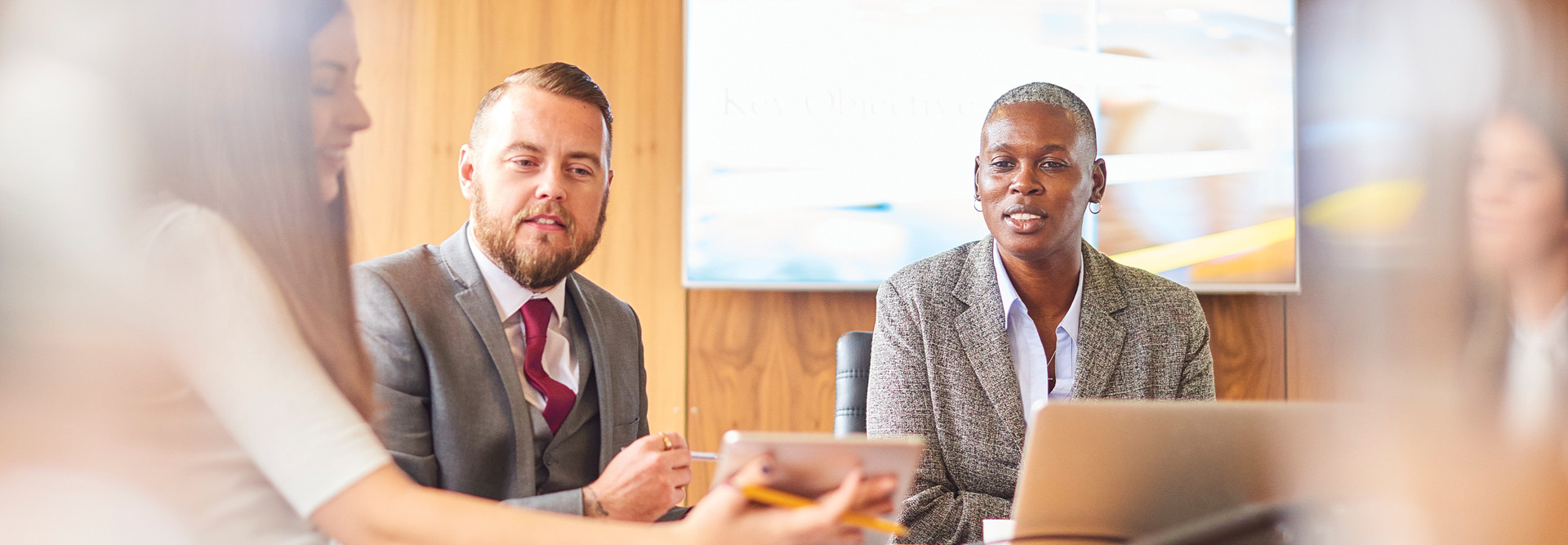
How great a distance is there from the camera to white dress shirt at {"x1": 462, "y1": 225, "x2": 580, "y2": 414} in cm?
171

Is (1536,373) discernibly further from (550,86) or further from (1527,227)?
(550,86)

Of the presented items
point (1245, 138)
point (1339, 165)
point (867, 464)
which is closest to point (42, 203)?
point (867, 464)

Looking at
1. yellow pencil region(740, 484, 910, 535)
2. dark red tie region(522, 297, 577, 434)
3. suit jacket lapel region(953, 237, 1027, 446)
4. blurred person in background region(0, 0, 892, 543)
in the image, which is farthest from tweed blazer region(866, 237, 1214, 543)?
blurred person in background region(0, 0, 892, 543)

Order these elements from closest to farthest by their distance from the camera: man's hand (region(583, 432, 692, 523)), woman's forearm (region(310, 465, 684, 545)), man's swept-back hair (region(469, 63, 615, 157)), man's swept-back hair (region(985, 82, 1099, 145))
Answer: woman's forearm (region(310, 465, 684, 545)), man's hand (region(583, 432, 692, 523)), man's swept-back hair (region(469, 63, 615, 157)), man's swept-back hair (region(985, 82, 1099, 145))

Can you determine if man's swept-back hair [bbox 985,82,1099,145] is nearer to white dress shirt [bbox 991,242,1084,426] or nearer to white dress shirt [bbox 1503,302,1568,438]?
white dress shirt [bbox 991,242,1084,426]

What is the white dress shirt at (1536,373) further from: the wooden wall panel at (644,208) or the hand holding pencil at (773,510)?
the wooden wall panel at (644,208)

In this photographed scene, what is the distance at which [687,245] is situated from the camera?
3.18 meters

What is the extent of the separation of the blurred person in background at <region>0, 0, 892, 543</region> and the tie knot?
0.75m

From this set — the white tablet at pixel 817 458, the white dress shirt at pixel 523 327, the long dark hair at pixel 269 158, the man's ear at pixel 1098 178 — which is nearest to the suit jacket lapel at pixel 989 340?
the man's ear at pixel 1098 178

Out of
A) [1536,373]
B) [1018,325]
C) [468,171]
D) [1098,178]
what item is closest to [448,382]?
[468,171]

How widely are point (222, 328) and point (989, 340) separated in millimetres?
1486

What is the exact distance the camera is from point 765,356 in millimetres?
3285

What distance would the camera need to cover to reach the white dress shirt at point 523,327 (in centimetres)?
171

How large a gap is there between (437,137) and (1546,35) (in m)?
3.07
